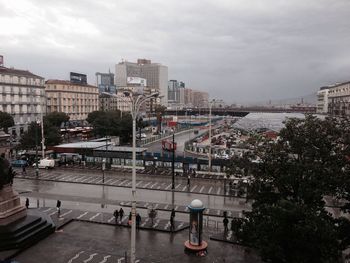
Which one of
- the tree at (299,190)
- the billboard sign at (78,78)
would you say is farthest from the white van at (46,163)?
the billboard sign at (78,78)

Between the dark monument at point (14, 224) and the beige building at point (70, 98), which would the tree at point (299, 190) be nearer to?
the dark monument at point (14, 224)

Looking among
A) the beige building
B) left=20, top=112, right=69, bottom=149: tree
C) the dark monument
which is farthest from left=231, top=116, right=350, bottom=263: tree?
the beige building

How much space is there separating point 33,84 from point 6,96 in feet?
32.4

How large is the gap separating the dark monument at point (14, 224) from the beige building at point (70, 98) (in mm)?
90251

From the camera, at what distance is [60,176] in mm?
45938

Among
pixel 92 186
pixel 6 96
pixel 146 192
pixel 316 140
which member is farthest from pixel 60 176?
pixel 6 96

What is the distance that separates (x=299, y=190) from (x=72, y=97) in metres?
108

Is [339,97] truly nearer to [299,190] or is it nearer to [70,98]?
[70,98]

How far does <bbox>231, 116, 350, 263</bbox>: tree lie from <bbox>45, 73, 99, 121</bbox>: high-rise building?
10094 centimetres

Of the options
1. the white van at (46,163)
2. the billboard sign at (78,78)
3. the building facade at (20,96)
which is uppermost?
the billboard sign at (78,78)

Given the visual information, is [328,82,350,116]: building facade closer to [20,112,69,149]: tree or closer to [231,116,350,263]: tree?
[20,112,69,149]: tree

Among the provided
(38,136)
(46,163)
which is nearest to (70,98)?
(38,136)

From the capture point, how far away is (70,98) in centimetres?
11462

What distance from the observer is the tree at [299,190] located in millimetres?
14906
